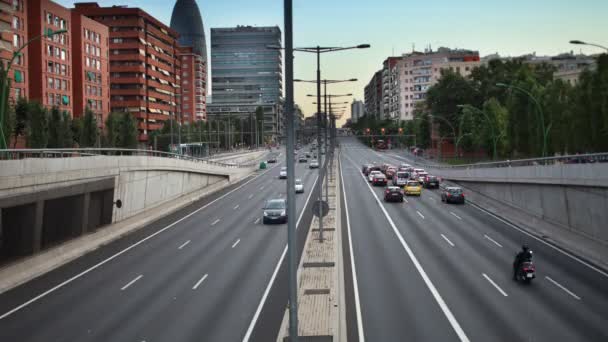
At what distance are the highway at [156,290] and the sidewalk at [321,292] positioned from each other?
1.39 meters

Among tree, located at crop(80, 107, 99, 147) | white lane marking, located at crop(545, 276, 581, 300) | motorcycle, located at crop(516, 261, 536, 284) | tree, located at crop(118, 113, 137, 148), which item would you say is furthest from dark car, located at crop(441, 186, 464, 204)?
tree, located at crop(118, 113, 137, 148)

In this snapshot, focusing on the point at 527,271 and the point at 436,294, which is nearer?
the point at 436,294

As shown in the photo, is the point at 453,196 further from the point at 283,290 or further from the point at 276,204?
the point at 283,290

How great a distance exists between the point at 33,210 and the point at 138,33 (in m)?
97.5

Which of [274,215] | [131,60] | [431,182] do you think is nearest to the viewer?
[274,215]

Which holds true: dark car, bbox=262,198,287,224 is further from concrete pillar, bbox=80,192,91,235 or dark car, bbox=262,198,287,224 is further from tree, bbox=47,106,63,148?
tree, bbox=47,106,63,148

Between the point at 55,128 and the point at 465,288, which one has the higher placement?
the point at 55,128

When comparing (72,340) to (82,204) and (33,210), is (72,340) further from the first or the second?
A: (82,204)

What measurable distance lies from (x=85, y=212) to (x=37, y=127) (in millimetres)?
39501

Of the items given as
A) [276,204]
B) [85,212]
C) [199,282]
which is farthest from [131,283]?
[276,204]

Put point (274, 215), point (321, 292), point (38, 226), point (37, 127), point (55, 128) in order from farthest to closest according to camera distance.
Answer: point (55, 128)
point (37, 127)
point (274, 215)
point (38, 226)
point (321, 292)

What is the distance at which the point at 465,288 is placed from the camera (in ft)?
66.6

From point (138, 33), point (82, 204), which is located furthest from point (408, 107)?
point (82, 204)

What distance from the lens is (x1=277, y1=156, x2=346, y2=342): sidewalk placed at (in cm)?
1509
